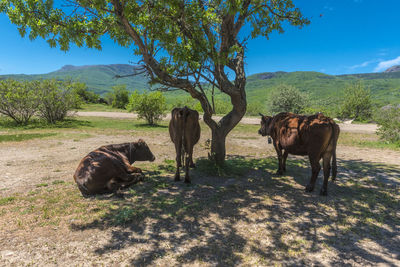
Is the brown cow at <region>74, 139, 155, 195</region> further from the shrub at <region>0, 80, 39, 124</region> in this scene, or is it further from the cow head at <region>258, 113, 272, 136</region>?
the shrub at <region>0, 80, 39, 124</region>

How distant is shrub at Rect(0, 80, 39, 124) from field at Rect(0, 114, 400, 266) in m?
13.5

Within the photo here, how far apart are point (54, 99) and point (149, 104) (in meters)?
8.81

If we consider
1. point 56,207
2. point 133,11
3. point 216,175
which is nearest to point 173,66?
point 133,11

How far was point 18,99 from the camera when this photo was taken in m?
17.8

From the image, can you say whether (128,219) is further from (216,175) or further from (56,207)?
(216,175)

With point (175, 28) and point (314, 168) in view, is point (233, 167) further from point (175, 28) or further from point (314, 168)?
point (175, 28)

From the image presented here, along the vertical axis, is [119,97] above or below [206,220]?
above

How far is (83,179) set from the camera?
215 inches

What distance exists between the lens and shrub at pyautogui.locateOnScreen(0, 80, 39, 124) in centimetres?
1744

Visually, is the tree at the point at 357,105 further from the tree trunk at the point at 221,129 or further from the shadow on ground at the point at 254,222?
the tree trunk at the point at 221,129

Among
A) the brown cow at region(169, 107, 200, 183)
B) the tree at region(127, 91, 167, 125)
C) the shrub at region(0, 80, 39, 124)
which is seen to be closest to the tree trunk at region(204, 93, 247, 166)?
the brown cow at region(169, 107, 200, 183)

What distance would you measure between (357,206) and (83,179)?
7090 millimetres

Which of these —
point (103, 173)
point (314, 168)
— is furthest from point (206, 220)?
point (314, 168)

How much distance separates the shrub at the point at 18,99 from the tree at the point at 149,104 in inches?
329
